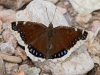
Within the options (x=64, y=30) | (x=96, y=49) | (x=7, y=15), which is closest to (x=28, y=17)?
(x=7, y=15)

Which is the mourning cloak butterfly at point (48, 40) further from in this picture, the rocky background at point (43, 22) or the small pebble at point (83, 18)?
the small pebble at point (83, 18)

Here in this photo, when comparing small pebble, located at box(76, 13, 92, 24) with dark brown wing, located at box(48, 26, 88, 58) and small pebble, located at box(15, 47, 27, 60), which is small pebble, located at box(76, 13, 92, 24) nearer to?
dark brown wing, located at box(48, 26, 88, 58)

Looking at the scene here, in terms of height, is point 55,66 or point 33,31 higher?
point 33,31

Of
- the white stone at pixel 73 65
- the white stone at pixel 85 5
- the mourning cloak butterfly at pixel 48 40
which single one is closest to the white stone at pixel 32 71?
the white stone at pixel 73 65

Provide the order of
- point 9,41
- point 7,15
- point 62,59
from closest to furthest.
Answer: point 62,59, point 9,41, point 7,15

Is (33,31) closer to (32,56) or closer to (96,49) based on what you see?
(32,56)

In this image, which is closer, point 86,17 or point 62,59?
point 62,59

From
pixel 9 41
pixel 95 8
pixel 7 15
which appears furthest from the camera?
pixel 95 8
